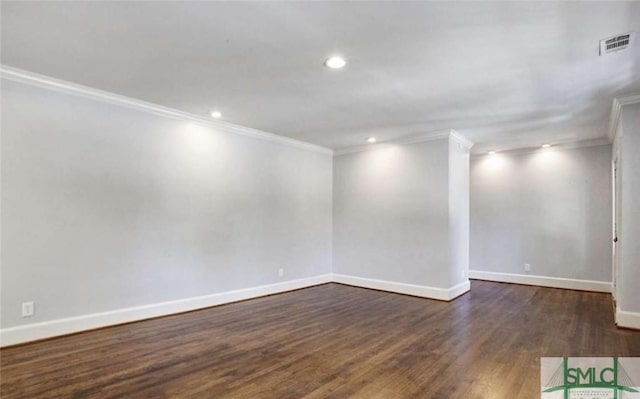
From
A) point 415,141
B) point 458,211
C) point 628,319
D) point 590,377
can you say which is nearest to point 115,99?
point 415,141

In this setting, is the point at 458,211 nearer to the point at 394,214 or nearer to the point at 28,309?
the point at 394,214

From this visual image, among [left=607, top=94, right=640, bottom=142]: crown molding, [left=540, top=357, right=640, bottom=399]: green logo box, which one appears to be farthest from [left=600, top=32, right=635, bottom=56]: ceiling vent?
[left=540, top=357, right=640, bottom=399]: green logo box

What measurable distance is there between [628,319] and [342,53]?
170 inches

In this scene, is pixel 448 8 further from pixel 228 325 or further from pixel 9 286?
pixel 9 286

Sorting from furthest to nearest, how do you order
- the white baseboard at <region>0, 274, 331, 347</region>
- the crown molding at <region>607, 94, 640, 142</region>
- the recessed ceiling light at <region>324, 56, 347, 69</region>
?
the crown molding at <region>607, 94, 640, 142</region>, the white baseboard at <region>0, 274, 331, 347</region>, the recessed ceiling light at <region>324, 56, 347, 69</region>

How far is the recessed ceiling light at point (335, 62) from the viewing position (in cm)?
292

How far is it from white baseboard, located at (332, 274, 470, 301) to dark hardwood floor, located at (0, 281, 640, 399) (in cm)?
52

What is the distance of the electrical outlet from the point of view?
3.28 metres

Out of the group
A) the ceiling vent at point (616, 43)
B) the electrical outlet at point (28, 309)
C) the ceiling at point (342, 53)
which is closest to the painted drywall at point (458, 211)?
the ceiling at point (342, 53)

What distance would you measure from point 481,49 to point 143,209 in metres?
3.90

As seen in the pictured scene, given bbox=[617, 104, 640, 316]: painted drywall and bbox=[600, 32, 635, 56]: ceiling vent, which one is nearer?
bbox=[600, 32, 635, 56]: ceiling vent

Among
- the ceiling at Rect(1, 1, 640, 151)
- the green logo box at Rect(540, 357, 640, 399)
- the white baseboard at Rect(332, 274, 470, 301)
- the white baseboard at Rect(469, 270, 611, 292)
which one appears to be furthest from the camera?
the white baseboard at Rect(469, 270, 611, 292)

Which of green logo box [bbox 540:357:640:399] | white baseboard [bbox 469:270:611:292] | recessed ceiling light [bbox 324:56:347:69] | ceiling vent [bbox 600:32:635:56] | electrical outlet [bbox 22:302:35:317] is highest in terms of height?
recessed ceiling light [bbox 324:56:347:69]

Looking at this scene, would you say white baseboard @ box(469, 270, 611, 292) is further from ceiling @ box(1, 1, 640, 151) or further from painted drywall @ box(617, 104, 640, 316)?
ceiling @ box(1, 1, 640, 151)
